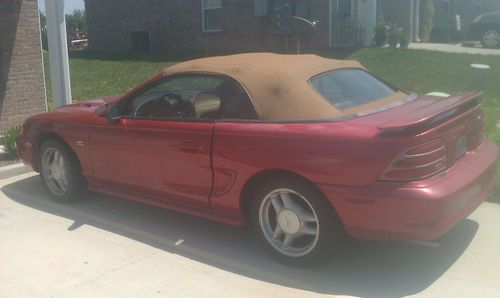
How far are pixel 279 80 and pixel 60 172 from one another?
2.67m

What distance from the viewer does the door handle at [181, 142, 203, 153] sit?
4719 millimetres

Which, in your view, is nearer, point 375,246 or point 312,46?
point 375,246

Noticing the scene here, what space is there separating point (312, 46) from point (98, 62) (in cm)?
693

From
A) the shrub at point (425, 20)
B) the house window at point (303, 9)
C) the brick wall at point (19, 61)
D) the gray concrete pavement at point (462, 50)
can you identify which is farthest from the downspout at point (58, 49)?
the shrub at point (425, 20)

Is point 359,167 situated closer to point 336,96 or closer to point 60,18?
point 336,96

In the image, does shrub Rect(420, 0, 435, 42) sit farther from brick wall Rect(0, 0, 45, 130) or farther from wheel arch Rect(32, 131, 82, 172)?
wheel arch Rect(32, 131, 82, 172)

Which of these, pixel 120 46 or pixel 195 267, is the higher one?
pixel 120 46

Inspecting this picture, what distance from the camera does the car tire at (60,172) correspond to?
5.86m

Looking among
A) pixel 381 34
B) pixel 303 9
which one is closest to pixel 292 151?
pixel 303 9

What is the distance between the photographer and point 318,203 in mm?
4152

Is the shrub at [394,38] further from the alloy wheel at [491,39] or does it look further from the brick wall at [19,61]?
the brick wall at [19,61]

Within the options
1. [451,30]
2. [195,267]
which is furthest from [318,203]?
[451,30]

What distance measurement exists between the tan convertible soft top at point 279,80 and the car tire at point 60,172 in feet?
4.89

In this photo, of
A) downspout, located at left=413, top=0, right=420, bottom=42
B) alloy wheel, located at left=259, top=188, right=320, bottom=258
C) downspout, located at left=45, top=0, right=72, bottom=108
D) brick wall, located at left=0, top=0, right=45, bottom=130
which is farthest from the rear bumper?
downspout, located at left=413, top=0, right=420, bottom=42
